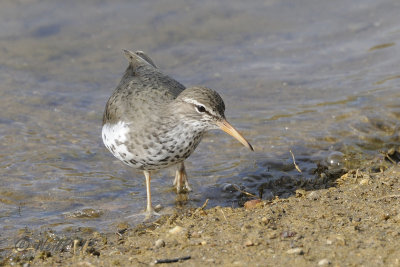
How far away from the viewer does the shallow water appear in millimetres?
7484

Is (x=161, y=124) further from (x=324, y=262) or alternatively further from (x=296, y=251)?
(x=324, y=262)

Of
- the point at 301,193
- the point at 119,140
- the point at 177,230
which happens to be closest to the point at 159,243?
the point at 177,230

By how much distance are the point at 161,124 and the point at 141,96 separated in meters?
0.57

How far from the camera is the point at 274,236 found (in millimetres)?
5203

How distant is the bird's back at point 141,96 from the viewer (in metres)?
6.60

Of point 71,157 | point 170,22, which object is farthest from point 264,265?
point 170,22

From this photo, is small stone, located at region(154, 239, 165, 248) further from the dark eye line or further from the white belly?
the dark eye line

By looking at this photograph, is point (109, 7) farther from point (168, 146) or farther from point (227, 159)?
point (168, 146)

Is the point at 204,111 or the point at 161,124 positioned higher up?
the point at 204,111

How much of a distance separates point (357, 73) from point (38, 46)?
20.3 feet

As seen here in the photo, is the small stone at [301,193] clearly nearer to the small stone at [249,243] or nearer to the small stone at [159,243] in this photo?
the small stone at [249,243]

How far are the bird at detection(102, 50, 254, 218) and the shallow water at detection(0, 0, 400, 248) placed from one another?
33.7 inches

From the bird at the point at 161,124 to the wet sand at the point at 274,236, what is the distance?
68cm

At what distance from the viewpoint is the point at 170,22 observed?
1278 centimetres
